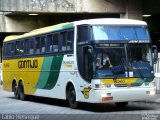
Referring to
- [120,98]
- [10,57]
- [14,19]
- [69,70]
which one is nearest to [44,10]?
[10,57]

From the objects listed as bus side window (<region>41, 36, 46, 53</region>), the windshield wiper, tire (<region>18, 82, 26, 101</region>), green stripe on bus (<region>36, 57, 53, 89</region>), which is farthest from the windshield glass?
tire (<region>18, 82, 26, 101</region>)

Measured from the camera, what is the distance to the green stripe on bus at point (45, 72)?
22203 millimetres

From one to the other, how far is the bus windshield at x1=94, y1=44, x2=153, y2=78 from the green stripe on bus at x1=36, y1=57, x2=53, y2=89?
4076mm

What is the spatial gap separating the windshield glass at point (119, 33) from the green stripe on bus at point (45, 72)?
151 inches

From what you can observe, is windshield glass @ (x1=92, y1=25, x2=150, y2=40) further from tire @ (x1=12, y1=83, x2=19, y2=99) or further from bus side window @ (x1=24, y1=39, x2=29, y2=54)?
tire @ (x1=12, y1=83, x2=19, y2=99)

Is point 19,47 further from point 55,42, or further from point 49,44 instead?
point 55,42

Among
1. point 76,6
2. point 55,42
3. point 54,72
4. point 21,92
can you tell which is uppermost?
point 76,6

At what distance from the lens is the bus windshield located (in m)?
18.2

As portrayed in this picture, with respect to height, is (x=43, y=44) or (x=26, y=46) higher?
(x=43, y=44)

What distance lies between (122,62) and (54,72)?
4.16 meters

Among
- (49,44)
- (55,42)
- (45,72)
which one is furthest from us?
(45,72)

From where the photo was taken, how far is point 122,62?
18.4 m

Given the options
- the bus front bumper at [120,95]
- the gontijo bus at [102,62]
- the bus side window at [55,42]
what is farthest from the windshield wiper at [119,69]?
the bus side window at [55,42]

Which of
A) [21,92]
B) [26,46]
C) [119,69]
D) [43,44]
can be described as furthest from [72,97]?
[21,92]
